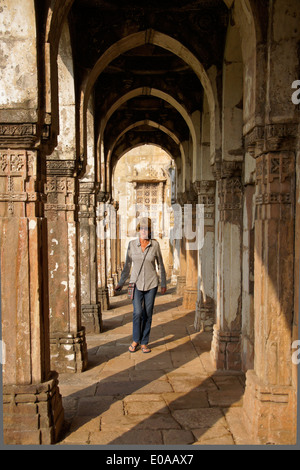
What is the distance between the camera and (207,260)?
7406mm

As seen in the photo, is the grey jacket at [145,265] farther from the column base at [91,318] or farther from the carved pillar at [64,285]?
the column base at [91,318]

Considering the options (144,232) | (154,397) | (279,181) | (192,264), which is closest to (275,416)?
(154,397)

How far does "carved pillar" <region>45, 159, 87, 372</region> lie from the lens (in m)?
5.48

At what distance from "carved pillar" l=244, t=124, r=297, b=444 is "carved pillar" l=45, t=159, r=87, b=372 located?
2797 mm

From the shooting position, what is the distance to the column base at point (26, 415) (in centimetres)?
341

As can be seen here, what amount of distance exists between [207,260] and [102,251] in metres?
3.61

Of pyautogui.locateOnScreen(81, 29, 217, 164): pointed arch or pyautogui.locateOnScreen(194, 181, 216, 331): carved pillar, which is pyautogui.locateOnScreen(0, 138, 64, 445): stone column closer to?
pyautogui.locateOnScreen(81, 29, 217, 164): pointed arch

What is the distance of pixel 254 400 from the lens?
3.50 meters

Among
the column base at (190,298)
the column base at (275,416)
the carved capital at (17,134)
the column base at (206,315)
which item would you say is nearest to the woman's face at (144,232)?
the column base at (206,315)

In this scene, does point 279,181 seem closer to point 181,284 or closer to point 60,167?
point 60,167

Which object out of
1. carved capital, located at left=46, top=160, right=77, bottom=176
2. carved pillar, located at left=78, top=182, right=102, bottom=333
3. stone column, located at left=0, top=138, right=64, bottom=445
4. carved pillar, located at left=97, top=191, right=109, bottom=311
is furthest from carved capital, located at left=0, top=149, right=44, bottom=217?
carved pillar, located at left=97, top=191, right=109, bottom=311

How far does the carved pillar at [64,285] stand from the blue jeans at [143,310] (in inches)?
38.3

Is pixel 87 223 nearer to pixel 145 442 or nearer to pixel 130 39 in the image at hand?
pixel 130 39

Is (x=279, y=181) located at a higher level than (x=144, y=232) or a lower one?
higher
